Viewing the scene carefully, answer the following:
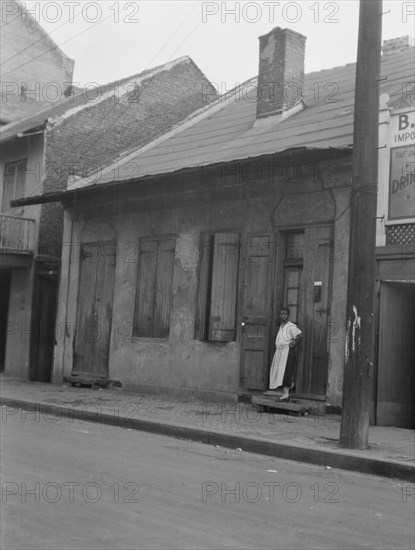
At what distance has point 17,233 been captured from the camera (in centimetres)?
1994

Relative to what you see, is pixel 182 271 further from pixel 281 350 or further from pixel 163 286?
pixel 281 350

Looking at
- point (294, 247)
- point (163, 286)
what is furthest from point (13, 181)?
point (294, 247)

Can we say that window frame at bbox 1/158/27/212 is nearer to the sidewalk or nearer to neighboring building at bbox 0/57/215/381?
neighboring building at bbox 0/57/215/381

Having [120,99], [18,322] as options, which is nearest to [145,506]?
[18,322]

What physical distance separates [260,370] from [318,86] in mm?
7652

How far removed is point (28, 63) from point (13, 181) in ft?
39.1

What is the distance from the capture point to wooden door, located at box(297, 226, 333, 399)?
43.0 ft

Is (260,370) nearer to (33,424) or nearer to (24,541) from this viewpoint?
(33,424)

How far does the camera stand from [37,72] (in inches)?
1249

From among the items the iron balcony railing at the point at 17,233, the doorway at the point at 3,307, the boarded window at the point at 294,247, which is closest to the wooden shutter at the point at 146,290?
the boarded window at the point at 294,247

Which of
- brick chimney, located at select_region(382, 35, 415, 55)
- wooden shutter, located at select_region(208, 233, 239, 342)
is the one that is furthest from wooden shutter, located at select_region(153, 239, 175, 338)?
brick chimney, located at select_region(382, 35, 415, 55)

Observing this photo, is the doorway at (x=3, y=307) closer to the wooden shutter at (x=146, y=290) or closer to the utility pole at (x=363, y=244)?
the wooden shutter at (x=146, y=290)

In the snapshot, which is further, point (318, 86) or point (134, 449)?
point (318, 86)

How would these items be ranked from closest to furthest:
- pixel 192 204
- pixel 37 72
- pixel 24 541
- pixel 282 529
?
pixel 24 541 < pixel 282 529 < pixel 192 204 < pixel 37 72
